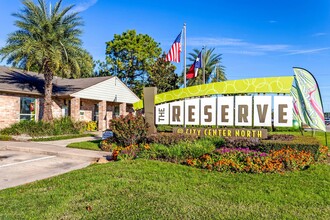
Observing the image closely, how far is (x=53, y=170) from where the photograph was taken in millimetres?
9320

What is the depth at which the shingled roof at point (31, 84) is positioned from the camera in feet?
69.2

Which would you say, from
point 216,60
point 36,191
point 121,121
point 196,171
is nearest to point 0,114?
point 121,121

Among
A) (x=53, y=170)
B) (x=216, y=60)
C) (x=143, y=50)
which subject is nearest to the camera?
(x=53, y=170)

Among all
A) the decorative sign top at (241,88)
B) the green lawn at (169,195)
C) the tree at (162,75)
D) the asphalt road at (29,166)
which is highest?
the tree at (162,75)

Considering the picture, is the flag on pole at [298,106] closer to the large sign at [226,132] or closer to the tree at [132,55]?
the large sign at [226,132]

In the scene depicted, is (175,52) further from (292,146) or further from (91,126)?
(91,126)

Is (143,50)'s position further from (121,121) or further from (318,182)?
(318,182)

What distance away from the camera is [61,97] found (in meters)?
24.4

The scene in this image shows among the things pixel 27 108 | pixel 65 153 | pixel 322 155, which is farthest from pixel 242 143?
pixel 27 108

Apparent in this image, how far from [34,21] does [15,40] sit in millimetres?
1930

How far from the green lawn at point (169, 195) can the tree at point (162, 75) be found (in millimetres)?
32477

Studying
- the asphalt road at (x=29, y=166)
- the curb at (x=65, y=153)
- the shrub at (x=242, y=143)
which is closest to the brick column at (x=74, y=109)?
the curb at (x=65, y=153)

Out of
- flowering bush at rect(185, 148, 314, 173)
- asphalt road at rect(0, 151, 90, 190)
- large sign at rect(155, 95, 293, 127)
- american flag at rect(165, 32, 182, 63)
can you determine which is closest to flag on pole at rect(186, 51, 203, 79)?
american flag at rect(165, 32, 182, 63)

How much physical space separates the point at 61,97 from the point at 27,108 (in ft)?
10.2
